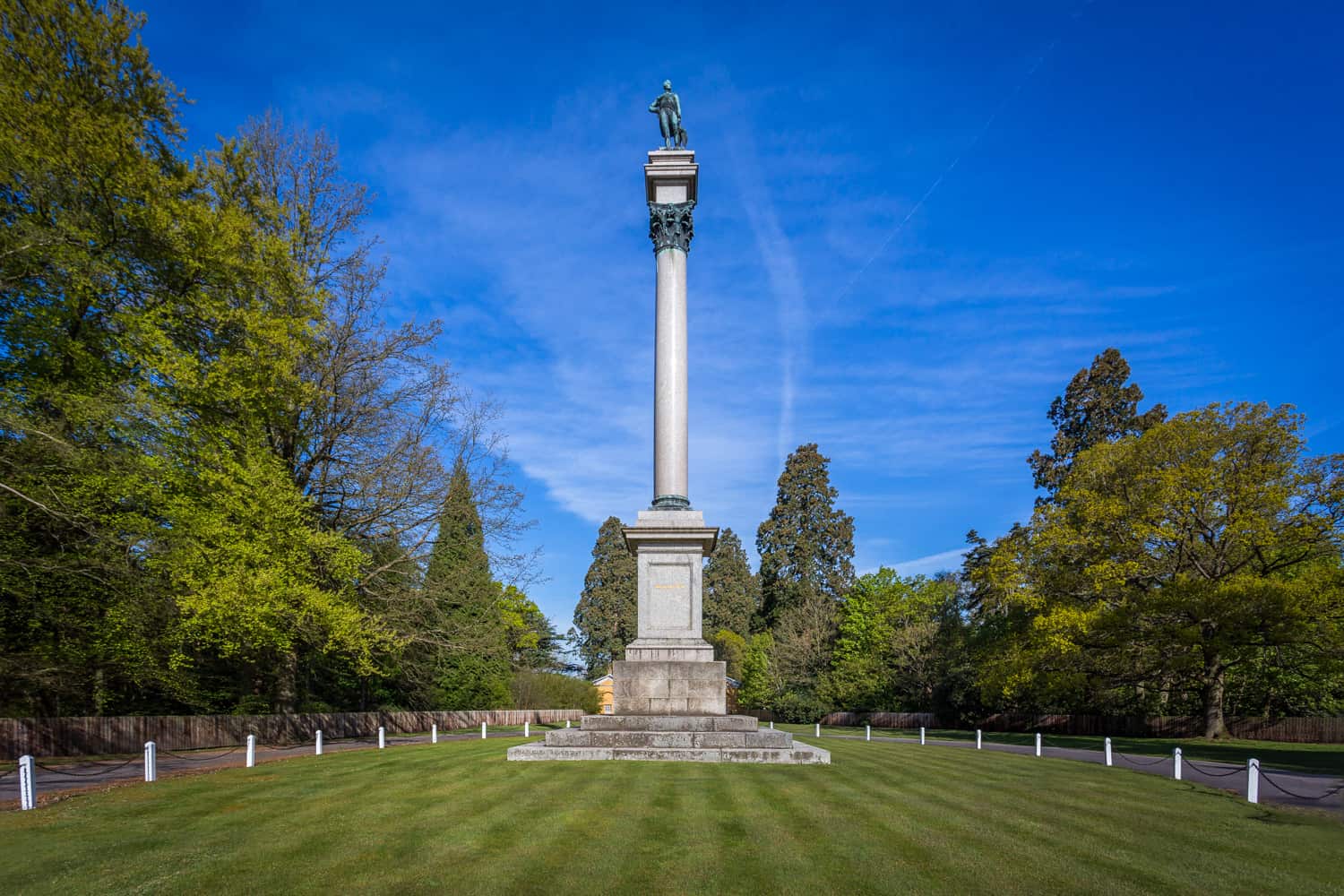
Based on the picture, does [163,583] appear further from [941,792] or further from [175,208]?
[941,792]

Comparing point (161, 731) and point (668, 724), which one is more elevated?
point (668, 724)

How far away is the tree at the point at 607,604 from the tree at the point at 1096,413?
127 ft

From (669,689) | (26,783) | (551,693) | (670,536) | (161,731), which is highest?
(670,536)

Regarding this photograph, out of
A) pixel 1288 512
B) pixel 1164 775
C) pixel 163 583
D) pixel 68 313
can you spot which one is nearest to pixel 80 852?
pixel 163 583

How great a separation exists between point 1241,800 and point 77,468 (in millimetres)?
26503

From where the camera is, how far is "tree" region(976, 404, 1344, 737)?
2800 cm

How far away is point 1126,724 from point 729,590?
48464 millimetres

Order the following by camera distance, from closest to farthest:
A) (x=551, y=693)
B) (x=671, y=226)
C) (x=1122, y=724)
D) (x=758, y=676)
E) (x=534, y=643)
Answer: (x=671, y=226) → (x=1122, y=724) → (x=551, y=693) → (x=534, y=643) → (x=758, y=676)

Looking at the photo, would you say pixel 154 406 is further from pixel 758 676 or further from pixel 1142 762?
pixel 758 676

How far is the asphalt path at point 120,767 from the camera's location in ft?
50.1

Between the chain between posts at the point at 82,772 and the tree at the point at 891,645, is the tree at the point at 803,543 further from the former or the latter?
the chain between posts at the point at 82,772

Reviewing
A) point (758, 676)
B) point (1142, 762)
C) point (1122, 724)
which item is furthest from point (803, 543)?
point (1142, 762)

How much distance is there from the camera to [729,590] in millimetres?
85875

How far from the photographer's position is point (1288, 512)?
101 feet
